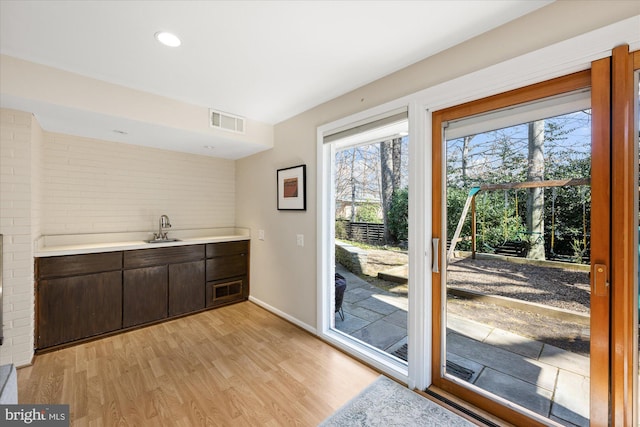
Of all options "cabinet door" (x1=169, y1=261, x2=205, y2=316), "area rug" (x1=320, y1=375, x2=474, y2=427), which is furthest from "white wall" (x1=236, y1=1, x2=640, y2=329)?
"area rug" (x1=320, y1=375, x2=474, y2=427)

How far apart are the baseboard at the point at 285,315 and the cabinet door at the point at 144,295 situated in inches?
43.7

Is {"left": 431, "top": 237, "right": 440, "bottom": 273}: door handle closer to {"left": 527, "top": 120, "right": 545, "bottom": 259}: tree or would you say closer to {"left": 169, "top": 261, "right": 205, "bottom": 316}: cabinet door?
{"left": 527, "top": 120, "right": 545, "bottom": 259}: tree

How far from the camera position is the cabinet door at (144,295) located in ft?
9.75

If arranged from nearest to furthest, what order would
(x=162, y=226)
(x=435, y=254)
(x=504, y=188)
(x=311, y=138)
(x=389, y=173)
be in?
(x=504, y=188) → (x=435, y=254) → (x=389, y=173) → (x=311, y=138) → (x=162, y=226)

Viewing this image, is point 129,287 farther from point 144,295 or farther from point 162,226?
point 162,226

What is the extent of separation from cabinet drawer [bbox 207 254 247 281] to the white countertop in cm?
26

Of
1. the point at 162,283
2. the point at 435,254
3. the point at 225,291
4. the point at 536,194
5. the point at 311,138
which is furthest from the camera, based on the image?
the point at 225,291

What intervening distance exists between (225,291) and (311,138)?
7.81 ft

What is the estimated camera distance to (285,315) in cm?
328

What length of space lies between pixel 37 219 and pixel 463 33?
3.90m

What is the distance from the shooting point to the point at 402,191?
2330 mm

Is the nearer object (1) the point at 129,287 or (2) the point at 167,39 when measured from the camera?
(2) the point at 167,39

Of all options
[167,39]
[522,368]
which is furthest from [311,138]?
[522,368]

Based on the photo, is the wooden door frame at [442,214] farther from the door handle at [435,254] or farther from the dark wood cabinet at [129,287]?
the dark wood cabinet at [129,287]
